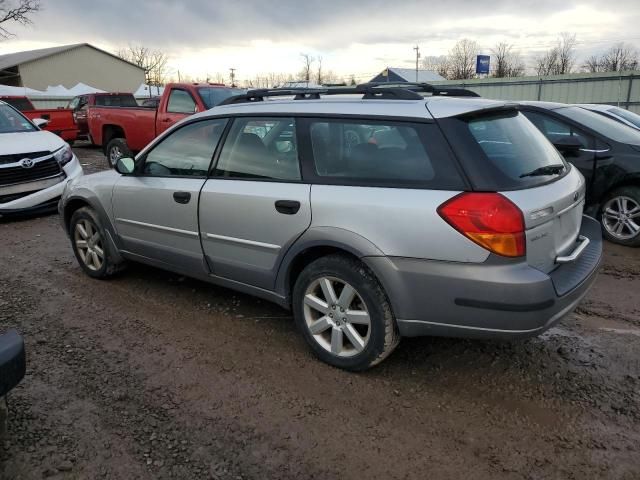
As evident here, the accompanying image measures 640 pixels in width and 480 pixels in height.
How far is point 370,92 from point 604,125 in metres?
4.43

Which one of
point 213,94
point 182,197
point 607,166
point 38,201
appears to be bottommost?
point 38,201

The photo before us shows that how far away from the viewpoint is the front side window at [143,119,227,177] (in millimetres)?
3939

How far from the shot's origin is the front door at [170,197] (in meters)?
3.95

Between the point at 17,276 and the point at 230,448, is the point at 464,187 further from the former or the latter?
the point at 17,276

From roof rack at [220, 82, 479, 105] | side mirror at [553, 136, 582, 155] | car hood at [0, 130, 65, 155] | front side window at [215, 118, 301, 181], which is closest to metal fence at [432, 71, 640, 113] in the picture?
side mirror at [553, 136, 582, 155]

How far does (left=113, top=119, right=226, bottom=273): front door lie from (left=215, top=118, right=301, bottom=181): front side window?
0.58ft

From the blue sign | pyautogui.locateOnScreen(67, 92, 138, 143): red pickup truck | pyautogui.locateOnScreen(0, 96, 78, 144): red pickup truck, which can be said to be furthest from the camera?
the blue sign

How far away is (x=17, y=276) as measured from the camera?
5266mm

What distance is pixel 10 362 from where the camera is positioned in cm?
226

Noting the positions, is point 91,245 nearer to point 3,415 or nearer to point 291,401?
point 3,415

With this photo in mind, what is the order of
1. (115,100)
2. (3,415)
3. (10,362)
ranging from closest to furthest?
(10,362)
(3,415)
(115,100)

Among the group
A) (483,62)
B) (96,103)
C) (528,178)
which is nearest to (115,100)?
(96,103)

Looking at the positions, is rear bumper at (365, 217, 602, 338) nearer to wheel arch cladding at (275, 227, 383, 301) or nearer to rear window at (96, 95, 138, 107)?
wheel arch cladding at (275, 227, 383, 301)

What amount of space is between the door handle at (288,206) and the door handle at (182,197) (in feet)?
3.01
